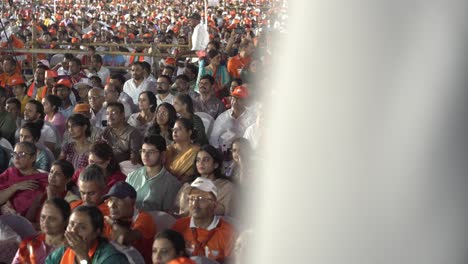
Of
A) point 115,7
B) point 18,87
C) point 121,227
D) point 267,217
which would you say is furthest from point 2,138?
point 115,7

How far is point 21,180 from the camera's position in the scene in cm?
654

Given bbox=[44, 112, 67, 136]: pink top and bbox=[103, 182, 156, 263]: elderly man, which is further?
bbox=[44, 112, 67, 136]: pink top

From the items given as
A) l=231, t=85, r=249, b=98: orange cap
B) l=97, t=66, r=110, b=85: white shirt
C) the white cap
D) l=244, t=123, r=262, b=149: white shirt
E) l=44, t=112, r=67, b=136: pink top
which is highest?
l=231, t=85, r=249, b=98: orange cap

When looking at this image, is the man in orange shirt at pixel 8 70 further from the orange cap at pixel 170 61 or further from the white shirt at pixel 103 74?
the orange cap at pixel 170 61

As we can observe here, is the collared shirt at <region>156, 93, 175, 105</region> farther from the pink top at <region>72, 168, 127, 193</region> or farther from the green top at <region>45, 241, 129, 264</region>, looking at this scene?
the green top at <region>45, 241, 129, 264</region>

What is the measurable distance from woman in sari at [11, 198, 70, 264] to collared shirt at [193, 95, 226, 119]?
4006 mm

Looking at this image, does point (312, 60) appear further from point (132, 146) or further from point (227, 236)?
point (132, 146)

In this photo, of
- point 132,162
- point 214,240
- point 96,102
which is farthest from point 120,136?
point 214,240

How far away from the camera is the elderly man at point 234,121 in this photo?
8035mm

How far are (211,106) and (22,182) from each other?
313 centimetres

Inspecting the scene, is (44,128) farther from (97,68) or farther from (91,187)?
(97,68)

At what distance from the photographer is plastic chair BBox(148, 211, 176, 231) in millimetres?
5488

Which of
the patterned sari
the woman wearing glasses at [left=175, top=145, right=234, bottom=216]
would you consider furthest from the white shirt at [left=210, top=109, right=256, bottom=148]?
the woman wearing glasses at [left=175, top=145, right=234, bottom=216]

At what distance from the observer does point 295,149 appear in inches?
76.6
